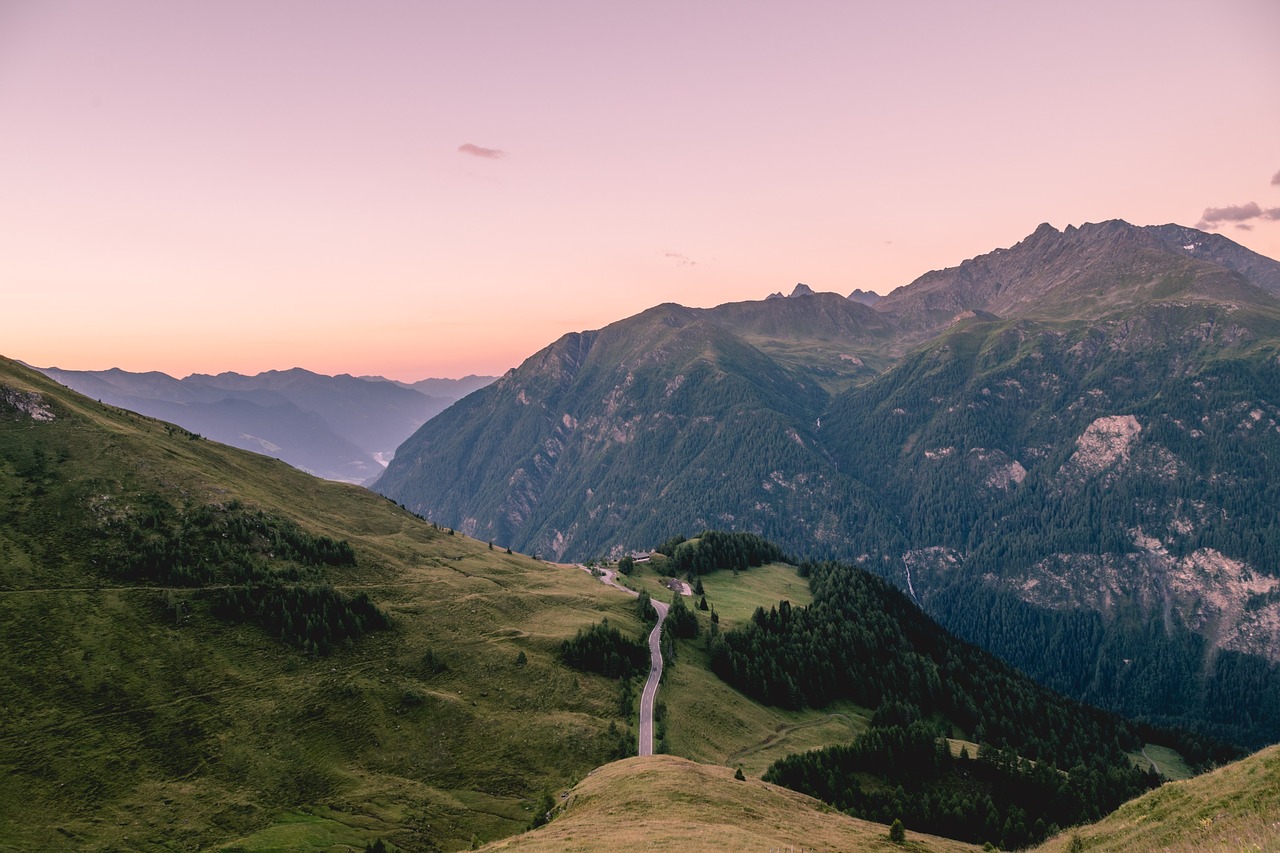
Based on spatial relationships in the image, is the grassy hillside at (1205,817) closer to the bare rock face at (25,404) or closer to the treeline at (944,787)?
the treeline at (944,787)

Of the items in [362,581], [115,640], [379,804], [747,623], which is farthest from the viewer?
[747,623]

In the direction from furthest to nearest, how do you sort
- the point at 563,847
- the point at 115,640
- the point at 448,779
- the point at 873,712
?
1. the point at 873,712
2. the point at 115,640
3. the point at 448,779
4. the point at 563,847

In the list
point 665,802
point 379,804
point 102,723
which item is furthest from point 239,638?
point 665,802

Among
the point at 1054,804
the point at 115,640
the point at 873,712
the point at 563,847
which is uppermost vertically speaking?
the point at 563,847

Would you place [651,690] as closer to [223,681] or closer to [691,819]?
[223,681]

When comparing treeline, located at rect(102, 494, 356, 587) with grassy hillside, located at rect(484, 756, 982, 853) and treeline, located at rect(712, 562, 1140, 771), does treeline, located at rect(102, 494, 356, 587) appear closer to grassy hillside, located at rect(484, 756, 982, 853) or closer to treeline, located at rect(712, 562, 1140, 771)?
grassy hillside, located at rect(484, 756, 982, 853)

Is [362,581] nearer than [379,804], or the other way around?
[379,804]

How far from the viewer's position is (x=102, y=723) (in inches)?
3219

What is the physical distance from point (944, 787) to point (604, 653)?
2633 inches

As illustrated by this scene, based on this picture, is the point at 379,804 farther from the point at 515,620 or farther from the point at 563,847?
the point at 515,620

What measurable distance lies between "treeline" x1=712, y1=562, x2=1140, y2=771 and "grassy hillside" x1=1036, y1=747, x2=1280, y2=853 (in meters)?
114

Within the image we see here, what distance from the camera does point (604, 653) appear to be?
132 m

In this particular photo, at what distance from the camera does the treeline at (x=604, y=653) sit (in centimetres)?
12925

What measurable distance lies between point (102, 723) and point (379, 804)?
3947cm
